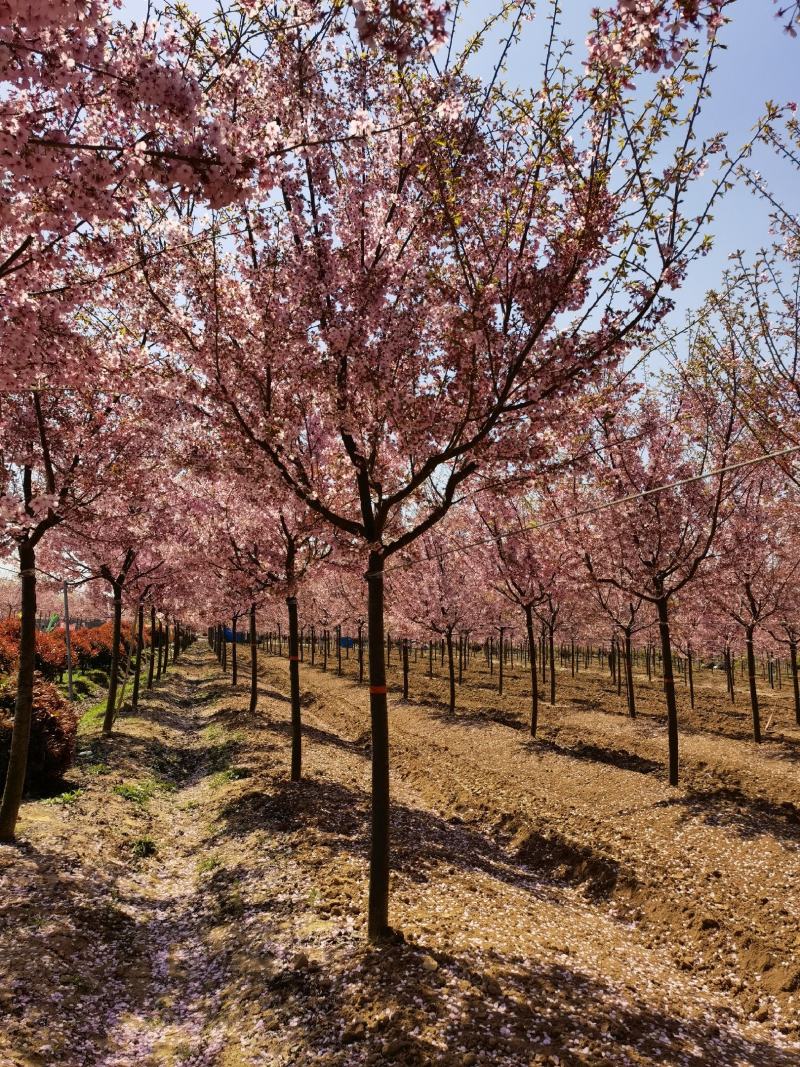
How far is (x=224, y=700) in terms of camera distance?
28.3 metres

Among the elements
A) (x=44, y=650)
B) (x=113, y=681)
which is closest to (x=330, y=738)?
(x=113, y=681)

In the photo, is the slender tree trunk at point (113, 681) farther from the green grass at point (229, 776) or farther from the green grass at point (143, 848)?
the green grass at point (143, 848)

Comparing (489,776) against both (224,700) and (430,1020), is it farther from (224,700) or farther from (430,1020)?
(224,700)

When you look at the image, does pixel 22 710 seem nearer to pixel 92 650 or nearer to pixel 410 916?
pixel 410 916

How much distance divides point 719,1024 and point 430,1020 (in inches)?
119

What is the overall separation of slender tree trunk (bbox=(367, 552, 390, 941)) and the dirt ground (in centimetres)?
34

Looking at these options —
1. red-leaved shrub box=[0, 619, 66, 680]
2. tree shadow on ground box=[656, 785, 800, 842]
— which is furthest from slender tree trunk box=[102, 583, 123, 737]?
tree shadow on ground box=[656, 785, 800, 842]

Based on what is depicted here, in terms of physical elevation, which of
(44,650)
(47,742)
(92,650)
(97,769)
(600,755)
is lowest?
(600,755)

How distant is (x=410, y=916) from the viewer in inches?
297

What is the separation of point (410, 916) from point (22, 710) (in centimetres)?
622

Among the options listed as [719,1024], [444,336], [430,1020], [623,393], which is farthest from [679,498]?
[430,1020]

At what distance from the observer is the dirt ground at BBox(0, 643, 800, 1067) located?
18.1ft

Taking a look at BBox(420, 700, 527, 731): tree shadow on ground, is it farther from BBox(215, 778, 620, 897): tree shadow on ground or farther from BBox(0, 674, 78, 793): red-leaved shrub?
BBox(0, 674, 78, 793): red-leaved shrub

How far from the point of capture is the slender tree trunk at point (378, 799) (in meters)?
6.89
